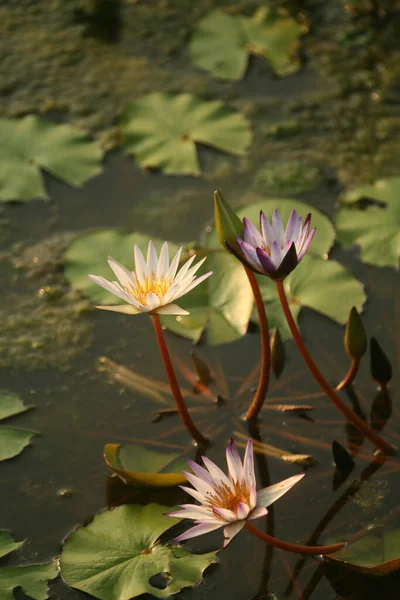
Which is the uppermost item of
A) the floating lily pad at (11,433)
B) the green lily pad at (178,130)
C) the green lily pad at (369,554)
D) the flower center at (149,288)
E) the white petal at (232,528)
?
the flower center at (149,288)

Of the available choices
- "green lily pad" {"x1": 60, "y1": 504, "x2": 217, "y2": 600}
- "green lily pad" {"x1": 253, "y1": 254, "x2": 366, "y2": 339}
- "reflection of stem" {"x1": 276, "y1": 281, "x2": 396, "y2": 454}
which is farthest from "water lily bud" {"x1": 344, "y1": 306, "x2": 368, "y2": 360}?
"green lily pad" {"x1": 60, "y1": 504, "x2": 217, "y2": 600}

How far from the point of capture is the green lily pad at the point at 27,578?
179cm

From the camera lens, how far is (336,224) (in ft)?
8.84

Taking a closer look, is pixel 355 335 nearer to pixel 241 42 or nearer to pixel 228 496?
pixel 228 496

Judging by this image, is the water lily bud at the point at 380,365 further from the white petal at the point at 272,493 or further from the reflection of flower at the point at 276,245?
the white petal at the point at 272,493

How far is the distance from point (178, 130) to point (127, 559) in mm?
1683

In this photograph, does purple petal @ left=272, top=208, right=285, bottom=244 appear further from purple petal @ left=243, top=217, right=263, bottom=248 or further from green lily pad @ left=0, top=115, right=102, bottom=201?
green lily pad @ left=0, top=115, right=102, bottom=201

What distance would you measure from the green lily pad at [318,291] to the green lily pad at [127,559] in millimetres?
716

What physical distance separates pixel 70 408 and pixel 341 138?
4.92 ft

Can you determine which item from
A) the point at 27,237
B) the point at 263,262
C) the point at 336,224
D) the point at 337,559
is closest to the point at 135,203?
the point at 27,237

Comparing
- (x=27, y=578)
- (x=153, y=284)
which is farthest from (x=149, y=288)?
(x=27, y=578)

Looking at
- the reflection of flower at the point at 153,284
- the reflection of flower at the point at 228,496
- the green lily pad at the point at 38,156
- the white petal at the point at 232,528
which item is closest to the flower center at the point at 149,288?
the reflection of flower at the point at 153,284

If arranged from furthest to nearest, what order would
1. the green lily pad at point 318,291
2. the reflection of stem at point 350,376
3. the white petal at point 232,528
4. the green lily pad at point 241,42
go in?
the green lily pad at point 241,42, the green lily pad at point 318,291, the reflection of stem at point 350,376, the white petal at point 232,528

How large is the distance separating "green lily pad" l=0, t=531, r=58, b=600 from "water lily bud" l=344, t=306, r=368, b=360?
2.91ft
